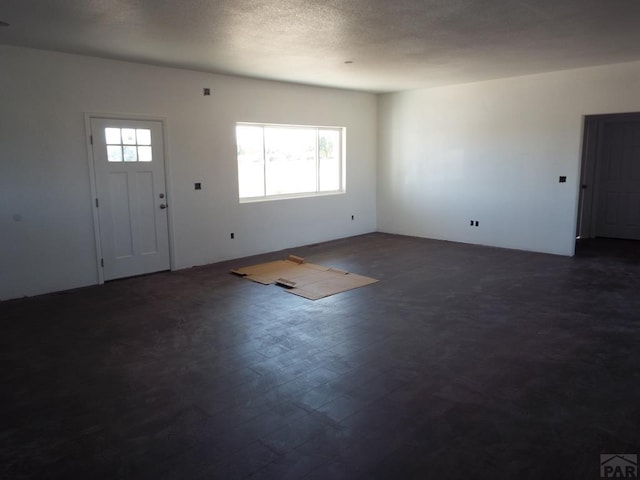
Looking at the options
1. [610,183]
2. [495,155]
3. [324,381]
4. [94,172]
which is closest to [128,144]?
[94,172]

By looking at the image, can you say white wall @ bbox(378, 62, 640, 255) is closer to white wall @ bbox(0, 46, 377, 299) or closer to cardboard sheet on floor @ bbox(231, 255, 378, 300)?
white wall @ bbox(0, 46, 377, 299)

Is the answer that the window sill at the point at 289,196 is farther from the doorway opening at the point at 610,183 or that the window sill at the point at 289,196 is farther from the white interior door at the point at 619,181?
the white interior door at the point at 619,181

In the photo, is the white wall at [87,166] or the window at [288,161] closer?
the white wall at [87,166]

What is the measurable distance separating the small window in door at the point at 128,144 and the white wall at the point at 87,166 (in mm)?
257

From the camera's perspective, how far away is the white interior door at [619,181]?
788 cm

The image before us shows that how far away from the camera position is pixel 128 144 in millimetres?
5574

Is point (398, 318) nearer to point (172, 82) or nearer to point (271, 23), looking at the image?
point (271, 23)

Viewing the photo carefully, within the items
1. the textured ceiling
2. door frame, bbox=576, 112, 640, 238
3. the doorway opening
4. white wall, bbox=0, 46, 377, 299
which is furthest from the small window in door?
door frame, bbox=576, 112, 640, 238

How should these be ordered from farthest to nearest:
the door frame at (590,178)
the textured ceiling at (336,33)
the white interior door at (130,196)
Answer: the door frame at (590,178)
the white interior door at (130,196)
the textured ceiling at (336,33)

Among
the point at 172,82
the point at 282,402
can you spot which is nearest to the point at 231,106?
the point at 172,82

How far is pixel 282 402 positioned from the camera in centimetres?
279

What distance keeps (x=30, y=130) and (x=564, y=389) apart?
5499 millimetres

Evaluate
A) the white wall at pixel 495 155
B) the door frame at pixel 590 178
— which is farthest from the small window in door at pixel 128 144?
the door frame at pixel 590 178

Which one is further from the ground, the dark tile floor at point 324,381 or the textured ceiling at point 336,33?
the textured ceiling at point 336,33
